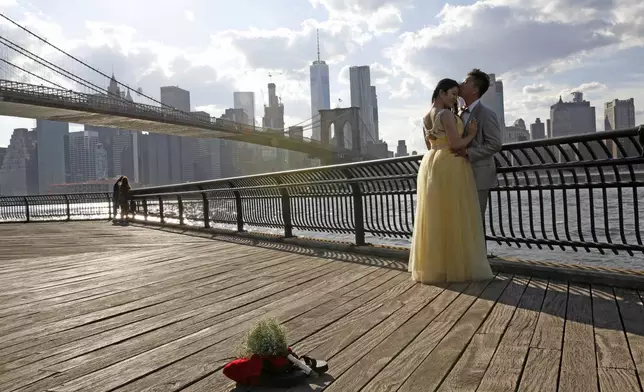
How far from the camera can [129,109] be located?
40.4m

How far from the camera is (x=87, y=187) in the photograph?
170 feet

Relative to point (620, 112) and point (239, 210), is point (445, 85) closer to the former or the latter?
point (239, 210)

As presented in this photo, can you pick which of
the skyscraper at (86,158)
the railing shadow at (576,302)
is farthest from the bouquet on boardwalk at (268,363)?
the skyscraper at (86,158)

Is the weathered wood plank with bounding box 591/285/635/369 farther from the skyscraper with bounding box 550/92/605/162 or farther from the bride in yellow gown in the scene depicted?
the skyscraper with bounding box 550/92/605/162

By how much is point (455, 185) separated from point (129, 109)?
132 ft

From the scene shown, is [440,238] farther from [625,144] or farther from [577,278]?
[625,144]

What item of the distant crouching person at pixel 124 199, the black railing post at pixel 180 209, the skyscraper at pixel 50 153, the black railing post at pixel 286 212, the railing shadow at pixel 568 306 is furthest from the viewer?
the skyscraper at pixel 50 153

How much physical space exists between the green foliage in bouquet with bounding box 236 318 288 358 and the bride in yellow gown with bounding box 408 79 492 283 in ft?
6.26

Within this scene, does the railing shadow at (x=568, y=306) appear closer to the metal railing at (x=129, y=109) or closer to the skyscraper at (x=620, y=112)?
the metal railing at (x=129, y=109)

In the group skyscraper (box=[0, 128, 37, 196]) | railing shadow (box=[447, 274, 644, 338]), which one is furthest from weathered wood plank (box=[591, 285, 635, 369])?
skyscraper (box=[0, 128, 37, 196])

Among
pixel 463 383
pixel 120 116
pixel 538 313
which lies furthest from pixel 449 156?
pixel 120 116

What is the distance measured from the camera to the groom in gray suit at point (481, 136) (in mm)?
3857

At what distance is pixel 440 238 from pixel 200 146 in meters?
90.9

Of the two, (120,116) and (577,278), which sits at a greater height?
(120,116)
